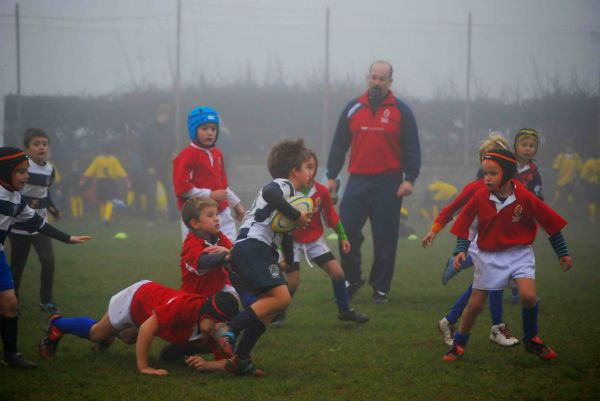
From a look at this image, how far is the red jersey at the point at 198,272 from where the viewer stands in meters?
5.95

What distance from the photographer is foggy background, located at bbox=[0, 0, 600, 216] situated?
23.9 metres

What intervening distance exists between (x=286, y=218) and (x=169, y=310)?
1.05m

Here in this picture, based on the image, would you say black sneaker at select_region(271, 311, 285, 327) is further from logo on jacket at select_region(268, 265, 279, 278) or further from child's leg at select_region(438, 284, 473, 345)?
logo on jacket at select_region(268, 265, 279, 278)

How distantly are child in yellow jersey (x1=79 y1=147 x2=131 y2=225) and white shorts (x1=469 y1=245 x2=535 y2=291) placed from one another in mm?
14235

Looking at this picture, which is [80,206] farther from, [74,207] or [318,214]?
[318,214]

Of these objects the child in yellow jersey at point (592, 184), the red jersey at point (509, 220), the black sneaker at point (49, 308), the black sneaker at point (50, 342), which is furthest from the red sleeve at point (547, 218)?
the child in yellow jersey at point (592, 184)

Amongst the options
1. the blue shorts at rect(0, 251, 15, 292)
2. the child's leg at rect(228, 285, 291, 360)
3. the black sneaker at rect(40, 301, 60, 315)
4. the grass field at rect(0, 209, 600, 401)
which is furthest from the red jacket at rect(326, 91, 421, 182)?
the blue shorts at rect(0, 251, 15, 292)

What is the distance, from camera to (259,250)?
5.77m

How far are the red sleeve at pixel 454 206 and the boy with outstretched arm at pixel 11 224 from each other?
2847 millimetres

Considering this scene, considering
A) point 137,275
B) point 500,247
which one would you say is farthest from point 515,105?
point 500,247

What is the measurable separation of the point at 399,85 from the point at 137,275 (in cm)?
1575

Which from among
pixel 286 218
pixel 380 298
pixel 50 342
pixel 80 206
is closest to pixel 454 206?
pixel 286 218

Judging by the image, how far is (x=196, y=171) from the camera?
7.80 metres

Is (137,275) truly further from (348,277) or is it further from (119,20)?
(119,20)
